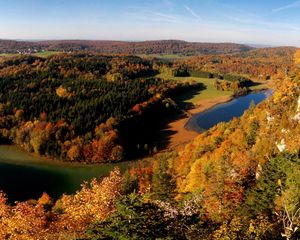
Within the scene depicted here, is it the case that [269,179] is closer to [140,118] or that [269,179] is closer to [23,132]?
[23,132]

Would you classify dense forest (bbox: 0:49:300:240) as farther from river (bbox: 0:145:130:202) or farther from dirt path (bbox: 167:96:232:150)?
dirt path (bbox: 167:96:232:150)

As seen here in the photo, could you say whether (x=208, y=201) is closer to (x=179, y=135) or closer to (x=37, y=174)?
(x=37, y=174)

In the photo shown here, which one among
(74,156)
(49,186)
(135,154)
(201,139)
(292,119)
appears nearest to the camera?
(292,119)

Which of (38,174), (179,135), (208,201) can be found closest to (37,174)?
(38,174)

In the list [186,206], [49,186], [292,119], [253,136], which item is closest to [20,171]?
[49,186]

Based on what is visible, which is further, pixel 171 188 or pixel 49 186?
pixel 49 186

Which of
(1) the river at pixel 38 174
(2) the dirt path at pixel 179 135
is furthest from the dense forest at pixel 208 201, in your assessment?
(2) the dirt path at pixel 179 135

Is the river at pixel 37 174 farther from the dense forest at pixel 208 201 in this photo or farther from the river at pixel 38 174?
the dense forest at pixel 208 201

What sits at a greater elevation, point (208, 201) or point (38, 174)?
point (208, 201)

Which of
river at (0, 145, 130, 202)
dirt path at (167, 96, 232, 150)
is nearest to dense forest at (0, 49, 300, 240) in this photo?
river at (0, 145, 130, 202)
